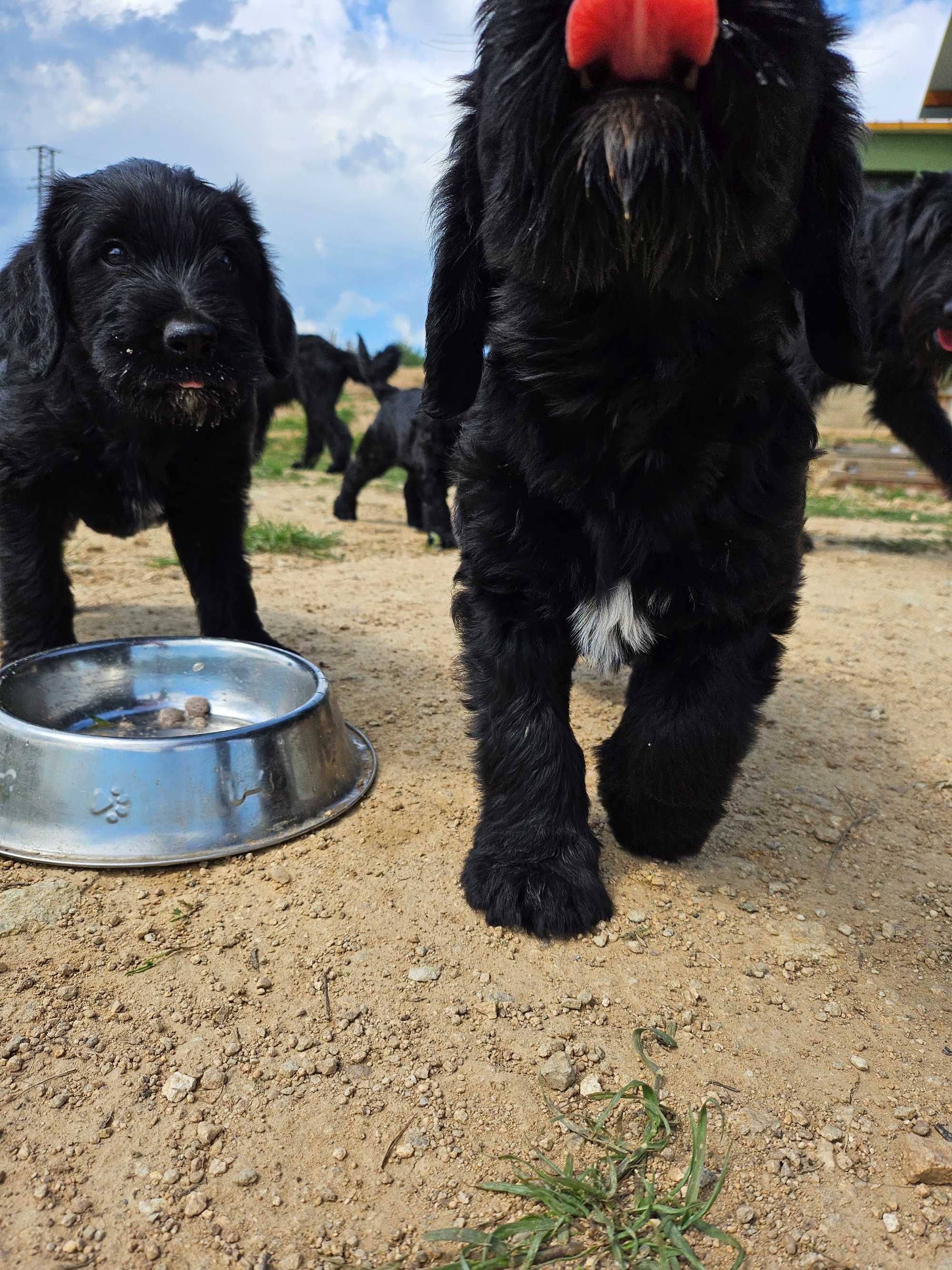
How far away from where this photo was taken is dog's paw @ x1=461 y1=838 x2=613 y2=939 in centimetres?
194

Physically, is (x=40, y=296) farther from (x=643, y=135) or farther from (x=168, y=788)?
(x=643, y=135)

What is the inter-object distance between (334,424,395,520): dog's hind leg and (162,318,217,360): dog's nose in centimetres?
431

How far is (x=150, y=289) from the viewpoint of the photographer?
278 centimetres

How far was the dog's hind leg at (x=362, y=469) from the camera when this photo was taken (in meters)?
7.11

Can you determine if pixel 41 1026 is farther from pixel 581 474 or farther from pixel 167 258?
pixel 167 258

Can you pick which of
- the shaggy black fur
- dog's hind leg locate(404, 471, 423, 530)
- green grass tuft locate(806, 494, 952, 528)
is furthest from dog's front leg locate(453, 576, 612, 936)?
green grass tuft locate(806, 494, 952, 528)

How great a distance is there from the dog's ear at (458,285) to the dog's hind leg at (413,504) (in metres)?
4.79

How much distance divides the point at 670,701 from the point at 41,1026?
Answer: 1316 millimetres

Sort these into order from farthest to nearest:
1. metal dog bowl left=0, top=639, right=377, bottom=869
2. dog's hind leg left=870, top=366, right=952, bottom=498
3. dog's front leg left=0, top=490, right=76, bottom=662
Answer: dog's hind leg left=870, top=366, right=952, bottom=498, dog's front leg left=0, top=490, right=76, bottom=662, metal dog bowl left=0, top=639, right=377, bottom=869

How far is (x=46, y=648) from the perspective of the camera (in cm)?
304

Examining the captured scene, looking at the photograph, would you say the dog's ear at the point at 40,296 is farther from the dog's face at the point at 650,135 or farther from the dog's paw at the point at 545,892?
the dog's paw at the point at 545,892

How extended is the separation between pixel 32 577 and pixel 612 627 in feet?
6.28

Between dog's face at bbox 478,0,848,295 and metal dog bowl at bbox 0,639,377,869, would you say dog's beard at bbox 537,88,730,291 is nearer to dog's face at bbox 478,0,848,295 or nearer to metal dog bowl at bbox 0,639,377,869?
dog's face at bbox 478,0,848,295

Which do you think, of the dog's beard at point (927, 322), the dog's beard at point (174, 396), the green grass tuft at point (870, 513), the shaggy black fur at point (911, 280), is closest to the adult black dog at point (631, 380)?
the dog's beard at point (174, 396)
